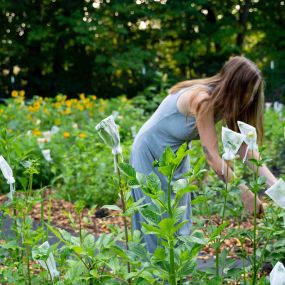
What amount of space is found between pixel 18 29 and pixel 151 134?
46.6 ft

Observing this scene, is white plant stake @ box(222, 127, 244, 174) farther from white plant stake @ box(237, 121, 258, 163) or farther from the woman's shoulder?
the woman's shoulder

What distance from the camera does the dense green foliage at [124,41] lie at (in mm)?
15219

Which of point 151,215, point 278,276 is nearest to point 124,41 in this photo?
point 151,215

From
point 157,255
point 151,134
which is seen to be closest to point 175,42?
point 151,134

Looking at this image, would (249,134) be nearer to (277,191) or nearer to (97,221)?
(277,191)

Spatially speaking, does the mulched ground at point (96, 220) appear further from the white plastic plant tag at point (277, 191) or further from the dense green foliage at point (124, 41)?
the dense green foliage at point (124, 41)

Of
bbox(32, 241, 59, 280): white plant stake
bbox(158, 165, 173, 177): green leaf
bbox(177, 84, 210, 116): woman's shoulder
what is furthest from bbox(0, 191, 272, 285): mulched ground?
bbox(158, 165, 173, 177): green leaf

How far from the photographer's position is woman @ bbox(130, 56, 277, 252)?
2332 millimetres

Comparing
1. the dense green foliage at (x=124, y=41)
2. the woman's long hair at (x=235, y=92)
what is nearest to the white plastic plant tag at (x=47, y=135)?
the woman's long hair at (x=235, y=92)

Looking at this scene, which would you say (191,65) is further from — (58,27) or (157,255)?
(157,255)

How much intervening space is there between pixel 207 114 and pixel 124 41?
46.6 ft

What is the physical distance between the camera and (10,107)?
7.48 metres

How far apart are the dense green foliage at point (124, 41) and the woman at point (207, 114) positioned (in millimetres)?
12124

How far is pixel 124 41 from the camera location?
640 inches
